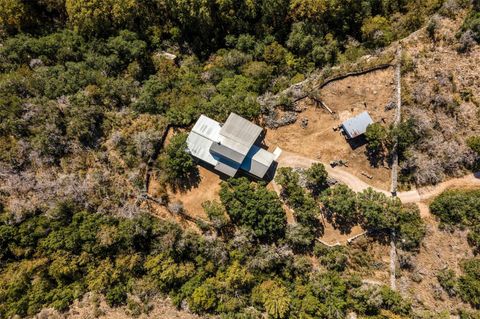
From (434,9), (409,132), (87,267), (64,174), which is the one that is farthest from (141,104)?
(434,9)

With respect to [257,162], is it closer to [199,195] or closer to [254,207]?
[254,207]

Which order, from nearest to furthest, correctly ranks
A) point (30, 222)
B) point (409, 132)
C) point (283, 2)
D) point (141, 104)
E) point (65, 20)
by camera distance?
1. point (30, 222)
2. point (409, 132)
3. point (141, 104)
4. point (283, 2)
5. point (65, 20)

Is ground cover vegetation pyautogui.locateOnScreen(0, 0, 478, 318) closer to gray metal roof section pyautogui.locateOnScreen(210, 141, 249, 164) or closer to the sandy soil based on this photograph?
the sandy soil

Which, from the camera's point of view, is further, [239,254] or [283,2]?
[283,2]

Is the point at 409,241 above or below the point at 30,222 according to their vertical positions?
below

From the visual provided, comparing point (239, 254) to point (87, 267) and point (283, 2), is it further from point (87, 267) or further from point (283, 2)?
point (283, 2)

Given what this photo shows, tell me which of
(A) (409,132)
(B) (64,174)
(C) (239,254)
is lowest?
(C) (239,254)

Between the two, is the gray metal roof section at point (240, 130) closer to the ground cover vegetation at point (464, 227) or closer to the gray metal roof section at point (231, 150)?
the gray metal roof section at point (231, 150)
